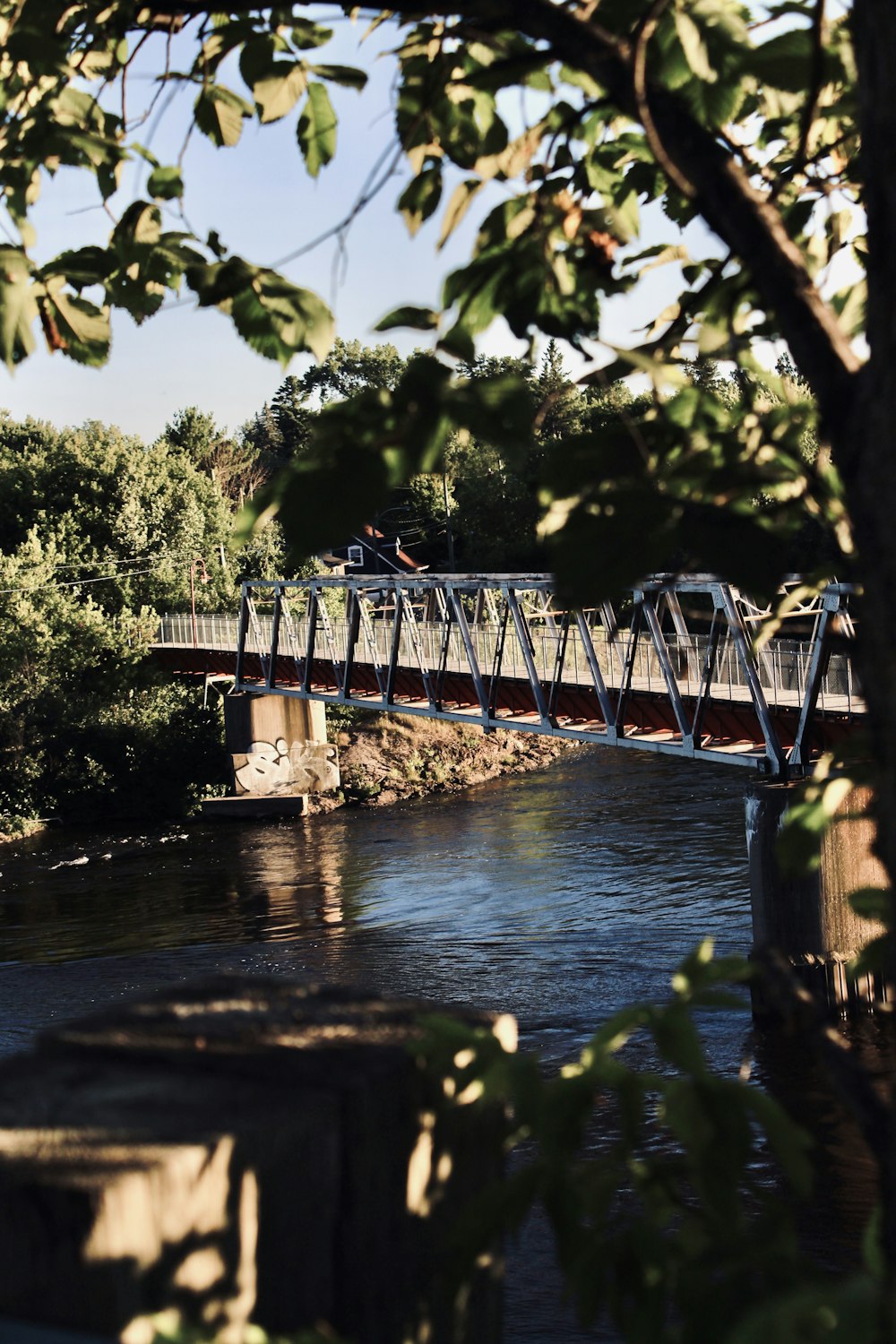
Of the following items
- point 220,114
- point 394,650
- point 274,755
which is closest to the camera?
point 220,114

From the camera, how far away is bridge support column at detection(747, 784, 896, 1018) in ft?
56.9

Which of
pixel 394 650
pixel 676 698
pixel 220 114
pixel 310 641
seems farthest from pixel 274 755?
pixel 220 114

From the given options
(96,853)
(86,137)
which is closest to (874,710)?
(86,137)

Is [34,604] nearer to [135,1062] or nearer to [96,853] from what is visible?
[96,853]

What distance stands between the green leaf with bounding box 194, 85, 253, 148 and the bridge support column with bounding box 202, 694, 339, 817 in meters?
36.4

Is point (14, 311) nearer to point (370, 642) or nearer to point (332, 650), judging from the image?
point (370, 642)

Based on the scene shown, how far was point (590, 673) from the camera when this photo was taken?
3064cm

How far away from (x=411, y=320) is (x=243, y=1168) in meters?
1.25

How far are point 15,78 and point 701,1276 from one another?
2.94m

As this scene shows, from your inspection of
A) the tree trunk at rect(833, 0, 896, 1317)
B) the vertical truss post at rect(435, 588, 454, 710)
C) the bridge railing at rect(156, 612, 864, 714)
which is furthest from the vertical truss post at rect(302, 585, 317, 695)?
the tree trunk at rect(833, 0, 896, 1317)

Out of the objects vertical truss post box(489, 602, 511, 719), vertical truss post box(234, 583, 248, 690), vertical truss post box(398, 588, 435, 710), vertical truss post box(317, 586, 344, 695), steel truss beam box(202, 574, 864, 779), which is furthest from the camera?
vertical truss post box(234, 583, 248, 690)

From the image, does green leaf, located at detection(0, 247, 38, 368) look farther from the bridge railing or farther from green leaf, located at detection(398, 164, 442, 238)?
the bridge railing

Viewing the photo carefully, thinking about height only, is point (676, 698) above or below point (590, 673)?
below

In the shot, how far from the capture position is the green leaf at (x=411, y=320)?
203 centimetres
